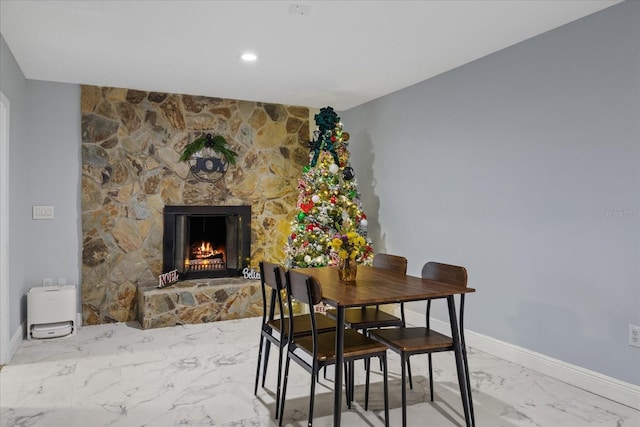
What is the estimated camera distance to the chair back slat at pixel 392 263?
3297 mm

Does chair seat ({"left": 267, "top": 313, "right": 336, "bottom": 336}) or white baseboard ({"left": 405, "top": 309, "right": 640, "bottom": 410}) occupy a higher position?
chair seat ({"left": 267, "top": 313, "right": 336, "bottom": 336})

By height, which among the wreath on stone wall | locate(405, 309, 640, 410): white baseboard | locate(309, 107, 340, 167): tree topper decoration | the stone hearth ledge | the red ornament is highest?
locate(309, 107, 340, 167): tree topper decoration

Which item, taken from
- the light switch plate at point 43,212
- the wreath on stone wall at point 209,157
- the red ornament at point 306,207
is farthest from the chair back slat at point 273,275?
the light switch plate at point 43,212

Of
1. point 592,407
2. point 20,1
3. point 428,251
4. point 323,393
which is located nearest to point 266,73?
point 20,1

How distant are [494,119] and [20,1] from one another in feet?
11.4

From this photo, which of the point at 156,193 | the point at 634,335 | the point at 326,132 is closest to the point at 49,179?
the point at 156,193

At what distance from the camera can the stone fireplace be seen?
15.7 feet

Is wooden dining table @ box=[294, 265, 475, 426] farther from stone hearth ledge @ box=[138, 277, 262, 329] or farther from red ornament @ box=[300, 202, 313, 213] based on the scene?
stone hearth ledge @ box=[138, 277, 262, 329]

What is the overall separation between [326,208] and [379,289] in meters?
2.40

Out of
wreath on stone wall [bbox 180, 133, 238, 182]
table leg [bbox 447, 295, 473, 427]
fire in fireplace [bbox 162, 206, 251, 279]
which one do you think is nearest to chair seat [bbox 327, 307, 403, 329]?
table leg [bbox 447, 295, 473, 427]

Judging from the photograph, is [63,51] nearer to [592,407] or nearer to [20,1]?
[20,1]

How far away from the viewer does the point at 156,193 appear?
5.07 meters

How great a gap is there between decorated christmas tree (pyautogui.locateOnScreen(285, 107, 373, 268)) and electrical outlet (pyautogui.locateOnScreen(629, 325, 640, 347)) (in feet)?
8.18

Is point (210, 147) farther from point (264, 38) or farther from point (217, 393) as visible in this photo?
point (217, 393)
